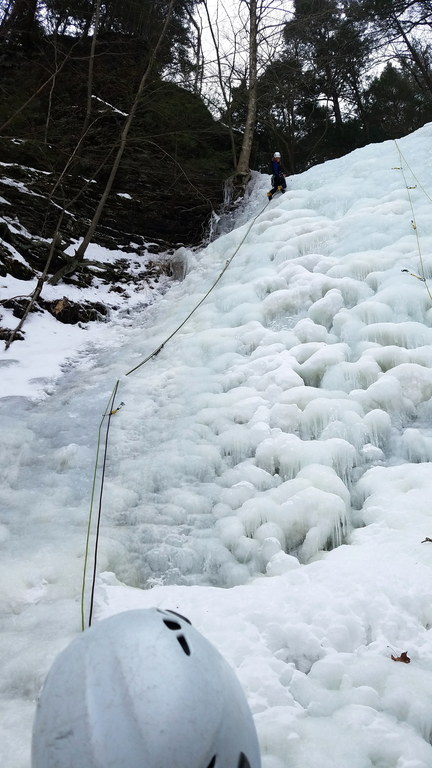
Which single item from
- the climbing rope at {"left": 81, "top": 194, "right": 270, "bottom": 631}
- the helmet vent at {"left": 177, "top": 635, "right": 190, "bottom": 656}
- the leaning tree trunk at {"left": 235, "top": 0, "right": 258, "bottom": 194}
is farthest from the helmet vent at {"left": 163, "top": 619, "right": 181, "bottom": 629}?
the leaning tree trunk at {"left": 235, "top": 0, "right": 258, "bottom": 194}

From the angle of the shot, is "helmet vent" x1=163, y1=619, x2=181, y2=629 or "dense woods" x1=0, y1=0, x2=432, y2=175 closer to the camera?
"helmet vent" x1=163, y1=619, x2=181, y2=629

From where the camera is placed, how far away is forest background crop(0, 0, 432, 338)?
27.0 feet

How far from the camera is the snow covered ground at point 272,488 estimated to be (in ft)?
6.28

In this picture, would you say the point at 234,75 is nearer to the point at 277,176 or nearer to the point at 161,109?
the point at 161,109

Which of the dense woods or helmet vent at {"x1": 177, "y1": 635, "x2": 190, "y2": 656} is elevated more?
the dense woods

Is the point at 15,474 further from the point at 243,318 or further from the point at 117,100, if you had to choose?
the point at 117,100

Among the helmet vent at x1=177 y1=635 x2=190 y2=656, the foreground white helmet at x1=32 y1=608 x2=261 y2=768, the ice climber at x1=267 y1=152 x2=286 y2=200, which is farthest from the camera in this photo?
the ice climber at x1=267 y1=152 x2=286 y2=200

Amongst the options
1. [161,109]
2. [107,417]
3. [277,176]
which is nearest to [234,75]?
[161,109]

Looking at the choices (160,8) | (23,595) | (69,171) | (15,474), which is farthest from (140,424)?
(160,8)

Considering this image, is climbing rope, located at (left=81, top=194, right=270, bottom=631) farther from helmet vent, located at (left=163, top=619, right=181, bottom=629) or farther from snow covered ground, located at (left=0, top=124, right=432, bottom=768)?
helmet vent, located at (left=163, top=619, right=181, bottom=629)

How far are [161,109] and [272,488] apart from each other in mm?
10432

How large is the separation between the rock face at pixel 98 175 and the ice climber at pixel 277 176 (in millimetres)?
1348

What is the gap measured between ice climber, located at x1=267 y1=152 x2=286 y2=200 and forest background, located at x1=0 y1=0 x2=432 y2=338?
1391mm

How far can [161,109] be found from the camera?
11289 millimetres
